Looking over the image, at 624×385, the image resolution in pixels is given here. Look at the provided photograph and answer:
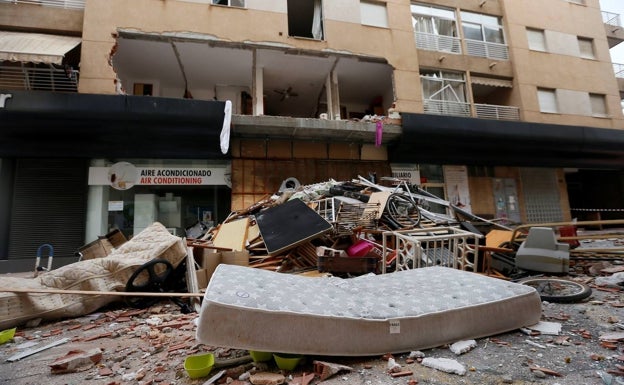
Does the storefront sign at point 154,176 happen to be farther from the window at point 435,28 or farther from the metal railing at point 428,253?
the window at point 435,28

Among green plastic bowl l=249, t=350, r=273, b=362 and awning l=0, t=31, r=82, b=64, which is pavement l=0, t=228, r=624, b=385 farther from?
awning l=0, t=31, r=82, b=64

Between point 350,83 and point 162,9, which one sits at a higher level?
point 162,9

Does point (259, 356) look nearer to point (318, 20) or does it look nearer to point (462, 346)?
point (462, 346)

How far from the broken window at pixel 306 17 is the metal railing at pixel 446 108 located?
207 inches

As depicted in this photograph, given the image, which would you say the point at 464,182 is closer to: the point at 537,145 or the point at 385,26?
the point at 537,145

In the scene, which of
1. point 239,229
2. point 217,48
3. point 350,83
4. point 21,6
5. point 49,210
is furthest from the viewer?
point 350,83

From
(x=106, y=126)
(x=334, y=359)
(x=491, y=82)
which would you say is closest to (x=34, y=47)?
(x=106, y=126)

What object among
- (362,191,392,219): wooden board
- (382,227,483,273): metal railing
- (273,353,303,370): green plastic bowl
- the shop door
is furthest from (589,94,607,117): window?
(273,353,303,370): green plastic bowl

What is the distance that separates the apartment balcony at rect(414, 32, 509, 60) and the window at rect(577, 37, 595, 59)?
502 centimetres

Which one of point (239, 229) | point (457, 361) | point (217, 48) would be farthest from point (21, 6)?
point (457, 361)

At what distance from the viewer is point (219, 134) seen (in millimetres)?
9289

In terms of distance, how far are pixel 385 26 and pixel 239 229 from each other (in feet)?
34.9

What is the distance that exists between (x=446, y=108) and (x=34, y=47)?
14013 millimetres

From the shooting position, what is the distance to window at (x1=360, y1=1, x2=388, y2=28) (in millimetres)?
11969
